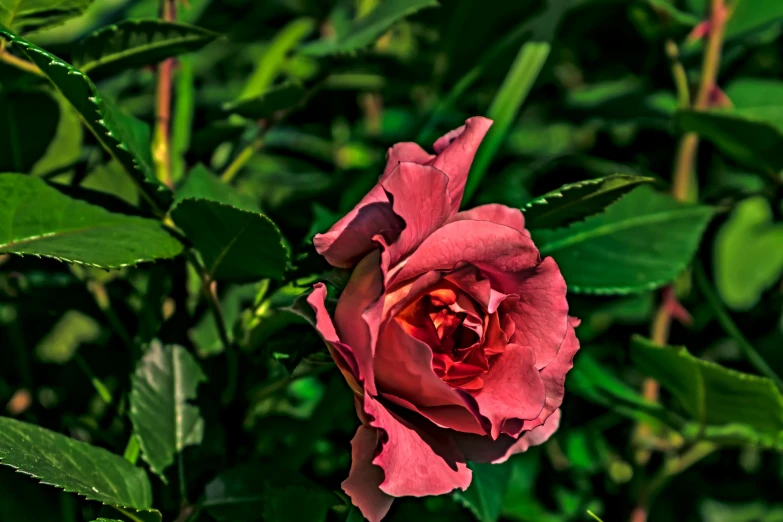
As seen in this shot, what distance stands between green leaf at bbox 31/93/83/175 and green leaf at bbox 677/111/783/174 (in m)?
0.62

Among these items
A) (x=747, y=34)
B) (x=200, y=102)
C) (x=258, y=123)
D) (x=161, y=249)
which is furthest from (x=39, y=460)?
(x=747, y=34)

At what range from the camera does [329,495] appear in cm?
53

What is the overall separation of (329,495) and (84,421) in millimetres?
270

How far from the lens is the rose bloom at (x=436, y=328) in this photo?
0.42 metres

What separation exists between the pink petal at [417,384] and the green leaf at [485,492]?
0.16 metres

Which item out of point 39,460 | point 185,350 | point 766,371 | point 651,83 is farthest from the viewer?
point 651,83

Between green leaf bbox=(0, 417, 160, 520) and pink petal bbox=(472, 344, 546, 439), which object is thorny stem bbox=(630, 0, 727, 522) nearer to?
pink petal bbox=(472, 344, 546, 439)

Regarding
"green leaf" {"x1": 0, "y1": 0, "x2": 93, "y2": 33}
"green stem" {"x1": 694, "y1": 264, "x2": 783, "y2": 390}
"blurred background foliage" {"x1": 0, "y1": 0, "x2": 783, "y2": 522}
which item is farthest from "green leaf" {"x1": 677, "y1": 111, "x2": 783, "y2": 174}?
"green leaf" {"x1": 0, "y1": 0, "x2": 93, "y2": 33}

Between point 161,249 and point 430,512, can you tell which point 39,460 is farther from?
point 430,512

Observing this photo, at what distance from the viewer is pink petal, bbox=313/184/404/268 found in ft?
1.45

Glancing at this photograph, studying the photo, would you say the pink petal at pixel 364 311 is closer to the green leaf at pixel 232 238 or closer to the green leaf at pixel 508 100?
the green leaf at pixel 232 238

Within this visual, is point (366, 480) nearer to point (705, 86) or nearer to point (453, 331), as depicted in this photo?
point (453, 331)

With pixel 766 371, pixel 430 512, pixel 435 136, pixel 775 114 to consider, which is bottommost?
pixel 430 512

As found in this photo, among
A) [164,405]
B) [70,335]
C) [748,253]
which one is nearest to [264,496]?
[164,405]
